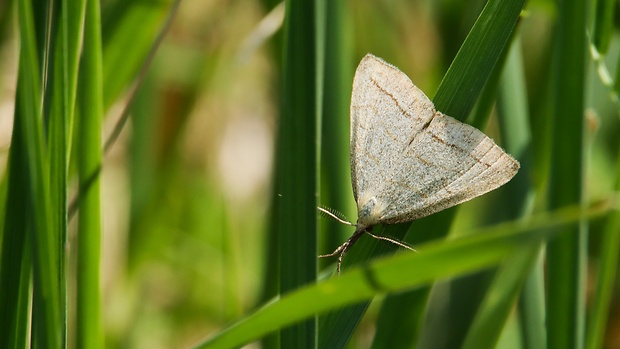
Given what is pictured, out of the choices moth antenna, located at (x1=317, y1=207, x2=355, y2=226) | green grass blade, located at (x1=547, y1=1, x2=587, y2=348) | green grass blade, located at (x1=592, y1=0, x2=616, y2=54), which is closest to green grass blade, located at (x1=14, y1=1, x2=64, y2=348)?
green grass blade, located at (x1=547, y1=1, x2=587, y2=348)

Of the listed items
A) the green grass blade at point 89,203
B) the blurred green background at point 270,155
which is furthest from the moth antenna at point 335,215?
the green grass blade at point 89,203

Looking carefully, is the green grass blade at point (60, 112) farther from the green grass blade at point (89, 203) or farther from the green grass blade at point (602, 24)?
the green grass blade at point (602, 24)

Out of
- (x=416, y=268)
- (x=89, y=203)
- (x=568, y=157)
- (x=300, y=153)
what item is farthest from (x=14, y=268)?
(x=568, y=157)

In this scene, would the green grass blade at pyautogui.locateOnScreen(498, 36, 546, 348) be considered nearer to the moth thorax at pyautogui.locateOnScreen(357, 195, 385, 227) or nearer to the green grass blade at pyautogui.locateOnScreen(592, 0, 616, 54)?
the green grass blade at pyautogui.locateOnScreen(592, 0, 616, 54)

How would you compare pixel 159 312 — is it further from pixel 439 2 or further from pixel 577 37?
pixel 577 37

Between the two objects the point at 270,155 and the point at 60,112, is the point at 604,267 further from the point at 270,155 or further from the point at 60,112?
the point at 270,155

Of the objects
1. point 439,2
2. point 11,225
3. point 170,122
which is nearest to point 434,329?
point 439,2

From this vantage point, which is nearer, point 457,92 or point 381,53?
point 457,92
